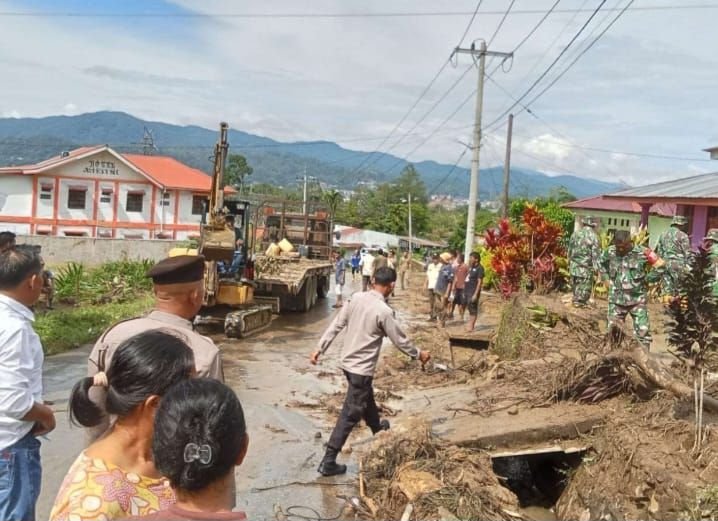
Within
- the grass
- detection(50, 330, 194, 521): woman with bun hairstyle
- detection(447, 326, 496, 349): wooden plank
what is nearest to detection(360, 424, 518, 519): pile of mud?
detection(50, 330, 194, 521): woman with bun hairstyle

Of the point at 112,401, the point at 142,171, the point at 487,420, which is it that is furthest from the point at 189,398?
the point at 142,171

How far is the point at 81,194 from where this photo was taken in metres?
38.5

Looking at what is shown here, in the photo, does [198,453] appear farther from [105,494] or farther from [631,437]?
[631,437]

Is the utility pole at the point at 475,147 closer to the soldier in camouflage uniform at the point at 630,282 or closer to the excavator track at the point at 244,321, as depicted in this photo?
the excavator track at the point at 244,321

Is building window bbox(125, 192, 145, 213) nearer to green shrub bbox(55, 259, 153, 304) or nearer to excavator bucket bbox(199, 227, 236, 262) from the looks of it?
green shrub bbox(55, 259, 153, 304)

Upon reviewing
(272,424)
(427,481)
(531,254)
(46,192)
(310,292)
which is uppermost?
(46,192)

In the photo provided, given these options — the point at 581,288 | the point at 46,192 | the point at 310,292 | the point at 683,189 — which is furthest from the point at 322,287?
the point at 46,192

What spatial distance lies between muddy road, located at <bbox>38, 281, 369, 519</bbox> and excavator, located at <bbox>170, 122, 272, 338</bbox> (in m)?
0.54

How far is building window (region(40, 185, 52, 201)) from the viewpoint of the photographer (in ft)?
124

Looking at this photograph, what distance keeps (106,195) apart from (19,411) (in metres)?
38.6

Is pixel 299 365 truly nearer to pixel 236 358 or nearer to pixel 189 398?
pixel 236 358

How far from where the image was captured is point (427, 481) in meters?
5.11

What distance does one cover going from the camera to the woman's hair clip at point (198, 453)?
5.98 ft

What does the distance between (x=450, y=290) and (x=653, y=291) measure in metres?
4.19
